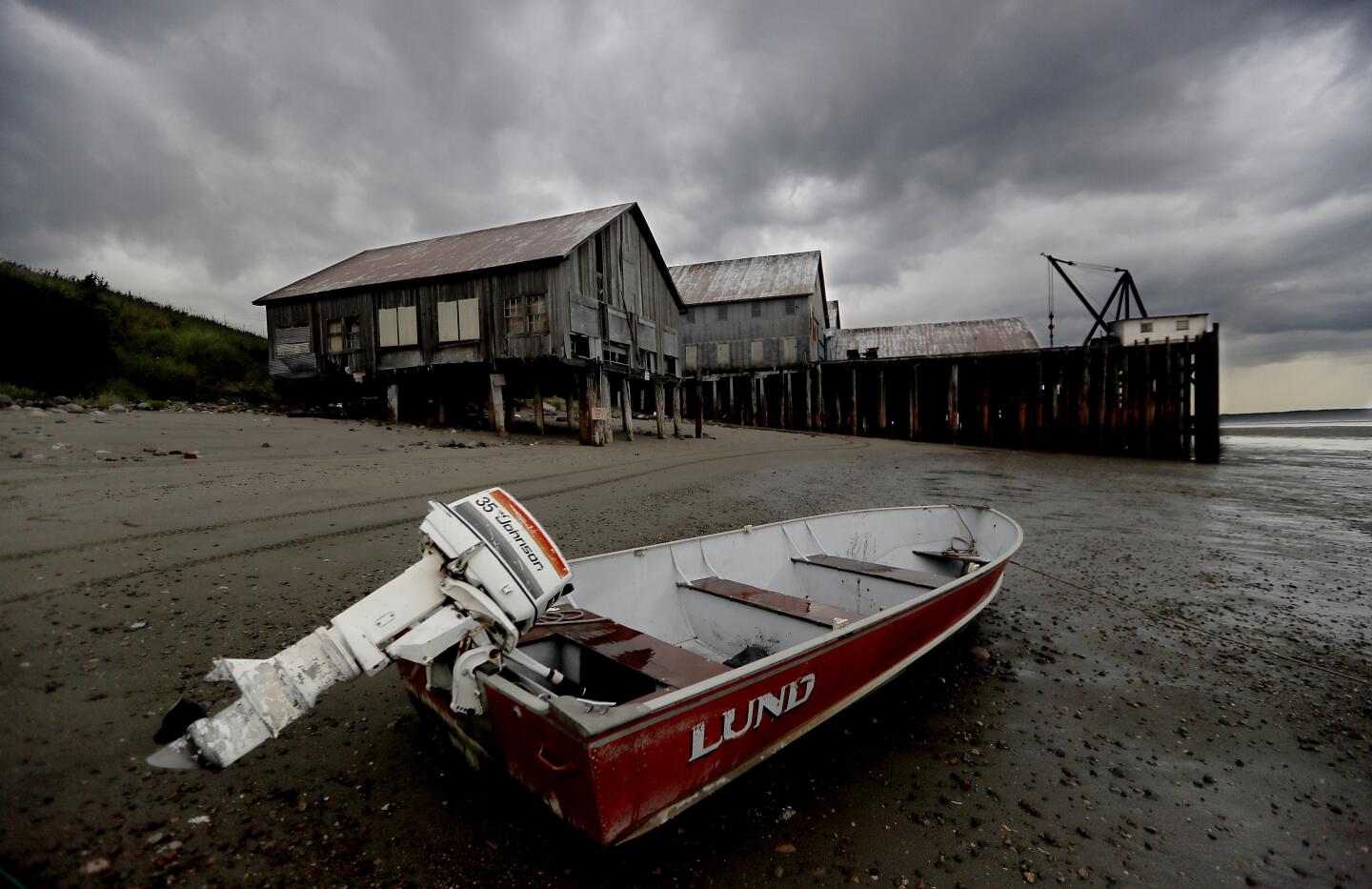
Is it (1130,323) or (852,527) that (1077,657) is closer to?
(852,527)

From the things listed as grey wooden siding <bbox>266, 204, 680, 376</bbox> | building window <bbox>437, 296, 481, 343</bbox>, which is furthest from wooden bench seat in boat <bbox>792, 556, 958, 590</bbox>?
building window <bbox>437, 296, 481, 343</bbox>

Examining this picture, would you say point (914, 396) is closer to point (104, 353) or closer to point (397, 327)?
point (397, 327)

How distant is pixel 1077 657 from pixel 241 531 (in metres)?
7.64

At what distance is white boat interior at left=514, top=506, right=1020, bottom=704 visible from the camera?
316cm

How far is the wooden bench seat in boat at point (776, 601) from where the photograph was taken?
154 inches

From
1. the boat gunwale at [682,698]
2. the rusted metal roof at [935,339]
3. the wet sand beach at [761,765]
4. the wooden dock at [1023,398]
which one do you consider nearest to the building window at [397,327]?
the wooden dock at [1023,398]

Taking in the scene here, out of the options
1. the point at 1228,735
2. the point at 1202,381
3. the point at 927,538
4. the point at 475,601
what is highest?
the point at 1202,381

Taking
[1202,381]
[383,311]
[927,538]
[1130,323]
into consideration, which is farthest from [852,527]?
[1130,323]

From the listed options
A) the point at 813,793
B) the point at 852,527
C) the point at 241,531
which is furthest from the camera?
the point at 852,527

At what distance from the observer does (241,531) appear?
6.00 m

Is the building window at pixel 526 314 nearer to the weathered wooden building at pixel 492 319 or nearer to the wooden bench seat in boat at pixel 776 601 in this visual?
the weathered wooden building at pixel 492 319

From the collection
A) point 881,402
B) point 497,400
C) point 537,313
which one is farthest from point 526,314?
point 881,402

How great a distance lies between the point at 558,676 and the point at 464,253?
1933 centimetres

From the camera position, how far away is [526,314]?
54.6ft
